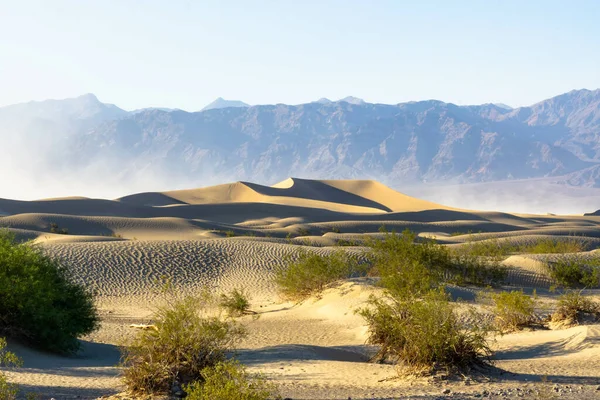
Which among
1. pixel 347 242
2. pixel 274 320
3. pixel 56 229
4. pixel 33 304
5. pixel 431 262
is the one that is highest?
pixel 56 229

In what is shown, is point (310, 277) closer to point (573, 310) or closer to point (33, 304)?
point (573, 310)

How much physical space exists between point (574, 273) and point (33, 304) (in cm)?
2064

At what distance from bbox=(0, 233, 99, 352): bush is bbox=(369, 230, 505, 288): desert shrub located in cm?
966

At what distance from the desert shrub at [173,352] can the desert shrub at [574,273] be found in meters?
20.0

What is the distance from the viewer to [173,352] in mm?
11047

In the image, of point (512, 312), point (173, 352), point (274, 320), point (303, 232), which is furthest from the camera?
point (303, 232)

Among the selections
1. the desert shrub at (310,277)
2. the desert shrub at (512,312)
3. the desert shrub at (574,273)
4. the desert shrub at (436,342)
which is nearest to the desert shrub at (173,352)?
the desert shrub at (436,342)

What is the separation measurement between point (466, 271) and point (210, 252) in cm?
1162

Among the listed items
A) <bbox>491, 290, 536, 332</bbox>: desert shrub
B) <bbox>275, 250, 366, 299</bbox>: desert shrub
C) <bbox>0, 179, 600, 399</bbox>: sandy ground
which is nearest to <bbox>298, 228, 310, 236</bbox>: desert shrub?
<bbox>0, 179, 600, 399</bbox>: sandy ground

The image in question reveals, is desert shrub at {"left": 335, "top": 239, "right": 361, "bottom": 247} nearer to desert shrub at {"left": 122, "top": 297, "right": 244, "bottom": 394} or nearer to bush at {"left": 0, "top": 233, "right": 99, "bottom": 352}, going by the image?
bush at {"left": 0, "top": 233, "right": 99, "bottom": 352}

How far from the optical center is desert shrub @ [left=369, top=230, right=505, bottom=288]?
80.5 feet

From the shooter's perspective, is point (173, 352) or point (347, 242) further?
point (347, 242)

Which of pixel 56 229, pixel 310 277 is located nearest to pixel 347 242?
pixel 310 277

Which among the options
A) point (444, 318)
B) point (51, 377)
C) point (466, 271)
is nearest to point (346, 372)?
point (444, 318)
